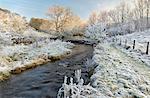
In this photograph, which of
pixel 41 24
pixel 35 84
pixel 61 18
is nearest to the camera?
pixel 35 84

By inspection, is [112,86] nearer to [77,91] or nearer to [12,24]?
[77,91]

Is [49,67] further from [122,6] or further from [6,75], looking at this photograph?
[122,6]

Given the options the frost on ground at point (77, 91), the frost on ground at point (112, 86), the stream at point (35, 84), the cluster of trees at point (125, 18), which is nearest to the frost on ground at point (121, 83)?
the frost on ground at point (112, 86)

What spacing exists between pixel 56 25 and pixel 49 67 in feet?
254

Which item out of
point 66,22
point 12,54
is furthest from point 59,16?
point 12,54

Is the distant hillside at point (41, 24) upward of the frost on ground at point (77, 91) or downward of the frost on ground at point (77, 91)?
upward

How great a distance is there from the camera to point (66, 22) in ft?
331

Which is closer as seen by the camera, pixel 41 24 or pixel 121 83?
pixel 121 83

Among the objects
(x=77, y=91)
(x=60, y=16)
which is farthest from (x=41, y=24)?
(x=77, y=91)

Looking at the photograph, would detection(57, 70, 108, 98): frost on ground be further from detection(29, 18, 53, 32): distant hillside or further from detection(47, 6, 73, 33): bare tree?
detection(29, 18, 53, 32): distant hillside

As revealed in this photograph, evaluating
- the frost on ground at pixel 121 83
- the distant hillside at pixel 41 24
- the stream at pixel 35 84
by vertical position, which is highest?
the distant hillside at pixel 41 24

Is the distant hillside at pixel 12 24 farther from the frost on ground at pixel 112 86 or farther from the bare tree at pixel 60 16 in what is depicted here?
the frost on ground at pixel 112 86

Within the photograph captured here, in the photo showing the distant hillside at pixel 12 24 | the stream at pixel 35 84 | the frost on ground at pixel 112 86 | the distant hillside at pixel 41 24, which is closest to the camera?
the frost on ground at pixel 112 86

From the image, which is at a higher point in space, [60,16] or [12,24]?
[60,16]
